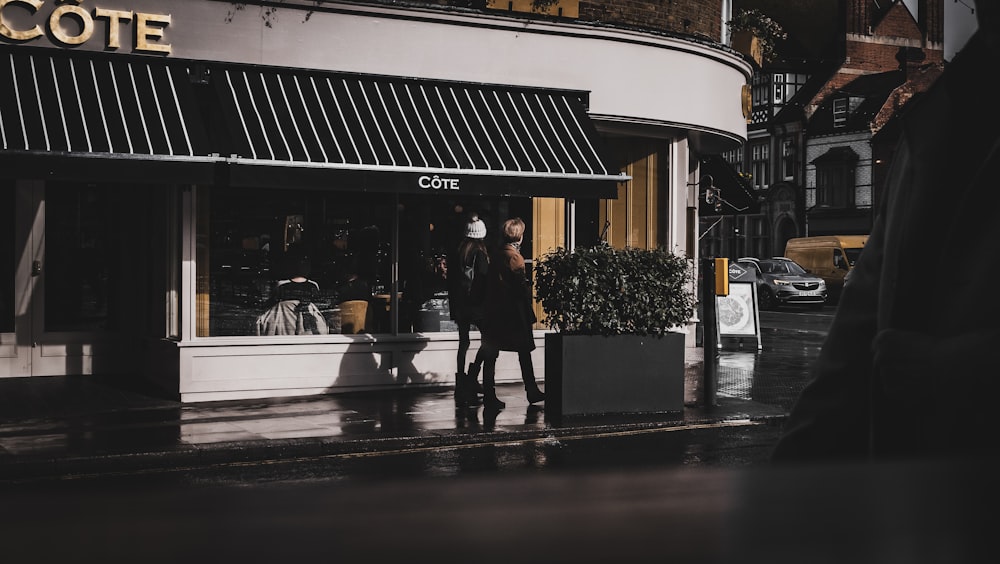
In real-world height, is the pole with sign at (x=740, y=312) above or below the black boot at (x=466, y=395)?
above

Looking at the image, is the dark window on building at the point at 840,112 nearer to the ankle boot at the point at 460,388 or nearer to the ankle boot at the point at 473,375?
the ankle boot at the point at 460,388

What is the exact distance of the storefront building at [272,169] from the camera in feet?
35.0

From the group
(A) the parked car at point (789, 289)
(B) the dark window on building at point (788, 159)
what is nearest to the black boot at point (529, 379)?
(A) the parked car at point (789, 289)

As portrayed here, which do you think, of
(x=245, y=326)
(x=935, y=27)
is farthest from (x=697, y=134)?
Result: (x=935, y=27)

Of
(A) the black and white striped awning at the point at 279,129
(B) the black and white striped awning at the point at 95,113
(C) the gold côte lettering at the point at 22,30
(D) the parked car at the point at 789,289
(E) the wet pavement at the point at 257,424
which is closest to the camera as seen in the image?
(E) the wet pavement at the point at 257,424

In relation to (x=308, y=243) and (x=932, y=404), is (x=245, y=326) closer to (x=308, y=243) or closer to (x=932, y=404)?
(x=308, y=243)

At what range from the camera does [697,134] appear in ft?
50.9

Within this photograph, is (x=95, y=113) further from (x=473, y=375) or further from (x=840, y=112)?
(x=840, y=112)

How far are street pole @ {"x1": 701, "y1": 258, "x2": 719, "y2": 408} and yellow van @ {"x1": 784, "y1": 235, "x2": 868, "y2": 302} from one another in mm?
25913

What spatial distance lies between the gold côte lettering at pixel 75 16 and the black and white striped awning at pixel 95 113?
0.62ft

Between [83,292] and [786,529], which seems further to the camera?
[83,292]

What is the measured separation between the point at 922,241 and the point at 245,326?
10483mm

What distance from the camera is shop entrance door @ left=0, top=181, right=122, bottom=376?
12.2m

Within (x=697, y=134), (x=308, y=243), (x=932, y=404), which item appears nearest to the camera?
(x=932, y=404)
